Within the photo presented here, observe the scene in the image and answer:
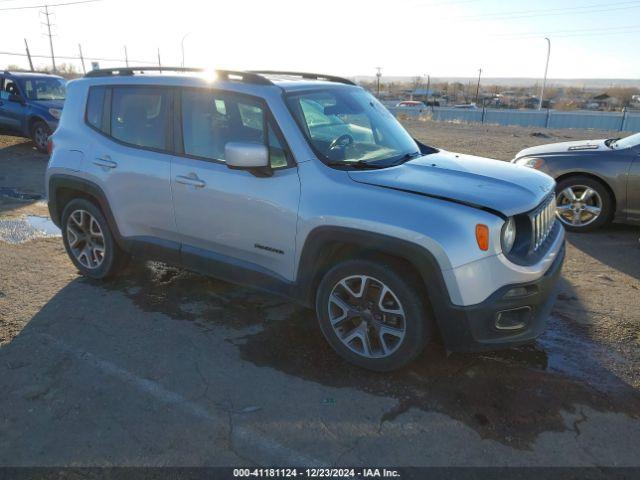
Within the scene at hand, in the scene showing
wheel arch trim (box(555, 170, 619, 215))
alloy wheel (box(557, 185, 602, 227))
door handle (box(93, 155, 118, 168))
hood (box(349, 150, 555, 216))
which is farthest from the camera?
alloy wheel (box(557, 185, 602, 227))

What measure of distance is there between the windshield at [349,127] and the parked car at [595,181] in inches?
120

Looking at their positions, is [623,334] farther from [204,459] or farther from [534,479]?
[204,459]

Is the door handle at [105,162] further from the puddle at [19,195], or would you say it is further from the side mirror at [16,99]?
the side mirror at [16,99]

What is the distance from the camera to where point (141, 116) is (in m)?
4.20

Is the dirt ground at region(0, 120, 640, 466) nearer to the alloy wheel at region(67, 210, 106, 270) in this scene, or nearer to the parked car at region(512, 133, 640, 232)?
the alloy wheel at region(67, 210, 106, 270)

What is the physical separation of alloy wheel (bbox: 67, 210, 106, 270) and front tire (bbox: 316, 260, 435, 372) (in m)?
2.46

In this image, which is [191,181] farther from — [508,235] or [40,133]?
[40,133]

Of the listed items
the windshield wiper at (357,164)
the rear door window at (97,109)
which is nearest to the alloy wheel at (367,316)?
the windshield wiper at (357,164)

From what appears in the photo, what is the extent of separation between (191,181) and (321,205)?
3.79ft

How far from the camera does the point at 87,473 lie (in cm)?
250

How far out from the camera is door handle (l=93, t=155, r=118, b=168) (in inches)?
168

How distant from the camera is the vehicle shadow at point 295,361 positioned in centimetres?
301

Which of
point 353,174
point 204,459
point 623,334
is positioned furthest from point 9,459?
point 623,334

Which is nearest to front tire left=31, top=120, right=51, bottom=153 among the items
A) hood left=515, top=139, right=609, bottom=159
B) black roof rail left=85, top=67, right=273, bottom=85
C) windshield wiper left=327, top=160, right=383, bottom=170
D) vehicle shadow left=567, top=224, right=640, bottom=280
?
black roof rail left=85, top=67, right=273, bottom=85
